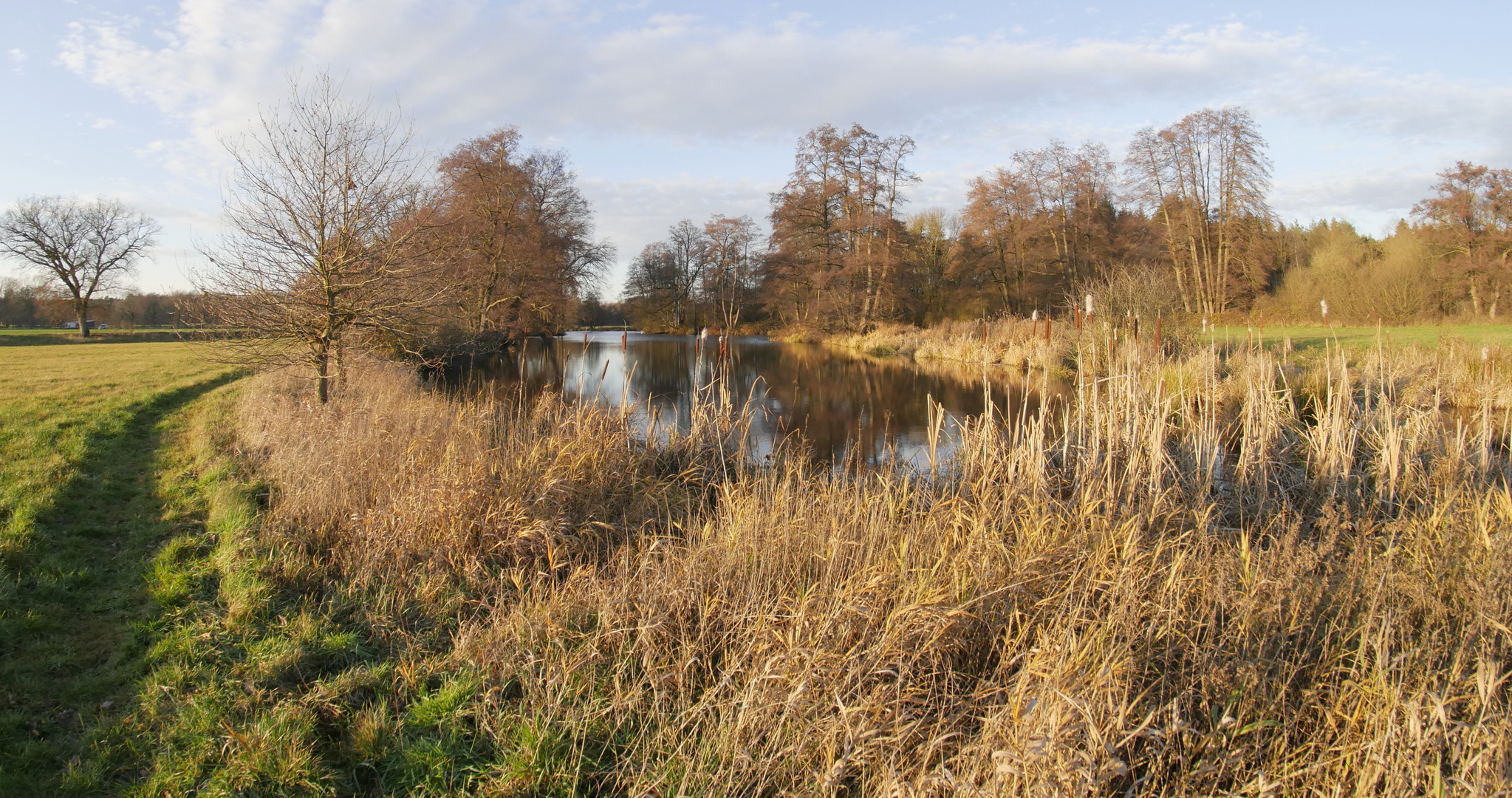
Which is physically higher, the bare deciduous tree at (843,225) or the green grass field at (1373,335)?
the bare deciduous tree at (843,225)

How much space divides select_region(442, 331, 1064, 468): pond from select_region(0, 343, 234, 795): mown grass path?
3420 mm

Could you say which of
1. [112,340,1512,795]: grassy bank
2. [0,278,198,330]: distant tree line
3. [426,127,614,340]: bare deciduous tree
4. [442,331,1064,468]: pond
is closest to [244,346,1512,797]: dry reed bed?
[112,340,1512,795]: grassy bank

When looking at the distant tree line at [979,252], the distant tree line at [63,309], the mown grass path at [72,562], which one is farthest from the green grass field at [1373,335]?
the distant tree line at [63,309]

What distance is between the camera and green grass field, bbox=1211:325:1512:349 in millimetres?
16688

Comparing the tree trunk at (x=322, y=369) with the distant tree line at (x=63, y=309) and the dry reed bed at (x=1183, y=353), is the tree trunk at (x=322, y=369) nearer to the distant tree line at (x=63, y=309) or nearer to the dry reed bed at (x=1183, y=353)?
the dry reed bed at (x=1183, y=353)

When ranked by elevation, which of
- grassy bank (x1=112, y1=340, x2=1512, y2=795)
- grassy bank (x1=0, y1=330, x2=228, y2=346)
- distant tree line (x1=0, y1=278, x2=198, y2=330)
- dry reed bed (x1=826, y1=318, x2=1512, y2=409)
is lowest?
grassy bank (x1=112, y1=340, x2=1512, y2=795)

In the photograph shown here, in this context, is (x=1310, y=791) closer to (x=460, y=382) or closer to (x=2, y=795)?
(x=2, y=795)

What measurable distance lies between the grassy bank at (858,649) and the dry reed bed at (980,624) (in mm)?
20

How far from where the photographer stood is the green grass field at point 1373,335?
16.7 m

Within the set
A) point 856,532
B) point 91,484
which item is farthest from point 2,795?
point 91,484

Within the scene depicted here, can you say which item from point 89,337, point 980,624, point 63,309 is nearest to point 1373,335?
point 980,624

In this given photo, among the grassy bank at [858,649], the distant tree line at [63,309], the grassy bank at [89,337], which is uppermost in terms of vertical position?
the distant tree line at [63,309]

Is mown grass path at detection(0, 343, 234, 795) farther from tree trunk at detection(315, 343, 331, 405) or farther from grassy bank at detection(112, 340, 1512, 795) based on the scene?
tree trunk at detection(315, 343, 331, 405)

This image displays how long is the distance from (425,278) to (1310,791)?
9.53m
